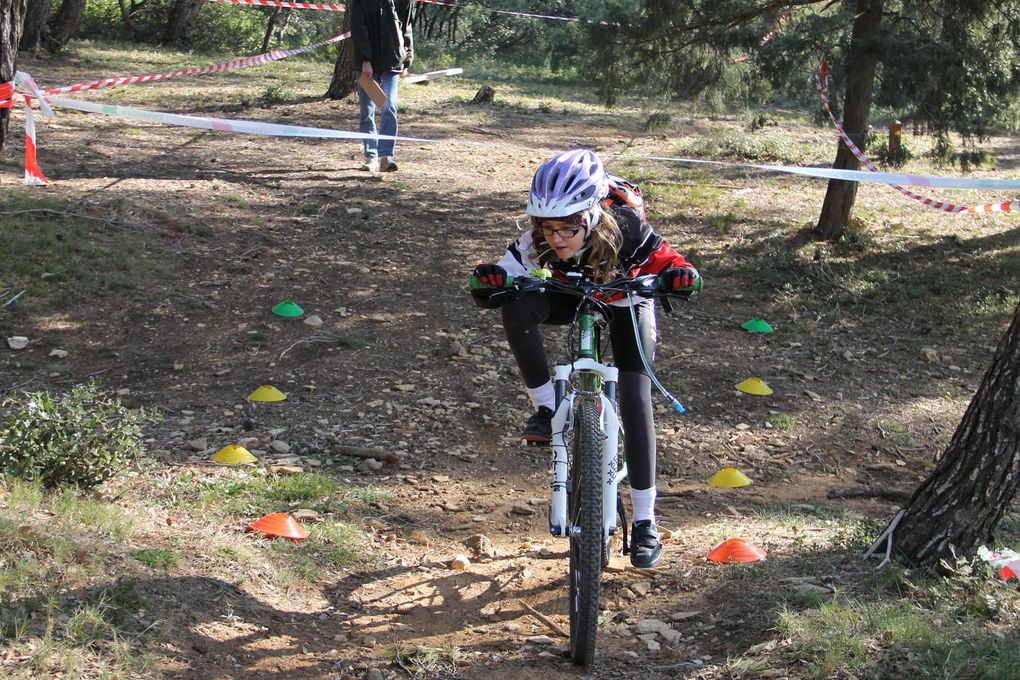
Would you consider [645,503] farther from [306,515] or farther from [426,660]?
[306,515]

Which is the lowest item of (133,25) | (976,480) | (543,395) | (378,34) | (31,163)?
(976,480)

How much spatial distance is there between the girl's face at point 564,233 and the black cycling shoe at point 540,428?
68cm

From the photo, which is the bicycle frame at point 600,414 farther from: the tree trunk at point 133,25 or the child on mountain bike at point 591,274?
the tree trunk at point 133,25

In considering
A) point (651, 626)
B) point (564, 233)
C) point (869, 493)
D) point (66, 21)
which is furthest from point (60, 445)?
point (66, 21)

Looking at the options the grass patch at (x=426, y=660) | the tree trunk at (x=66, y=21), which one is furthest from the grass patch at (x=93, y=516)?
the tree trunk at (x=66, y=21)

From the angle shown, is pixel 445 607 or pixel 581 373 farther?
pixel 445 607

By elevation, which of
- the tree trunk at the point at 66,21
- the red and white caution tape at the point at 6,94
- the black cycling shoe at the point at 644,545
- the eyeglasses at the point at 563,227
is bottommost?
the black cycling shoe at the point at 644,545

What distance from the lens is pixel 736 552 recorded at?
15.0 ft

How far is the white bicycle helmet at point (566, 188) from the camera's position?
3857 mm

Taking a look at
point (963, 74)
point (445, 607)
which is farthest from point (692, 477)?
point (963, 74)

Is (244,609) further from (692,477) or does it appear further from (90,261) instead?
(90,261)

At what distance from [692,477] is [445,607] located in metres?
2.12

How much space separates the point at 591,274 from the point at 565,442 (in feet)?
2.16

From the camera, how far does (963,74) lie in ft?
27.4
